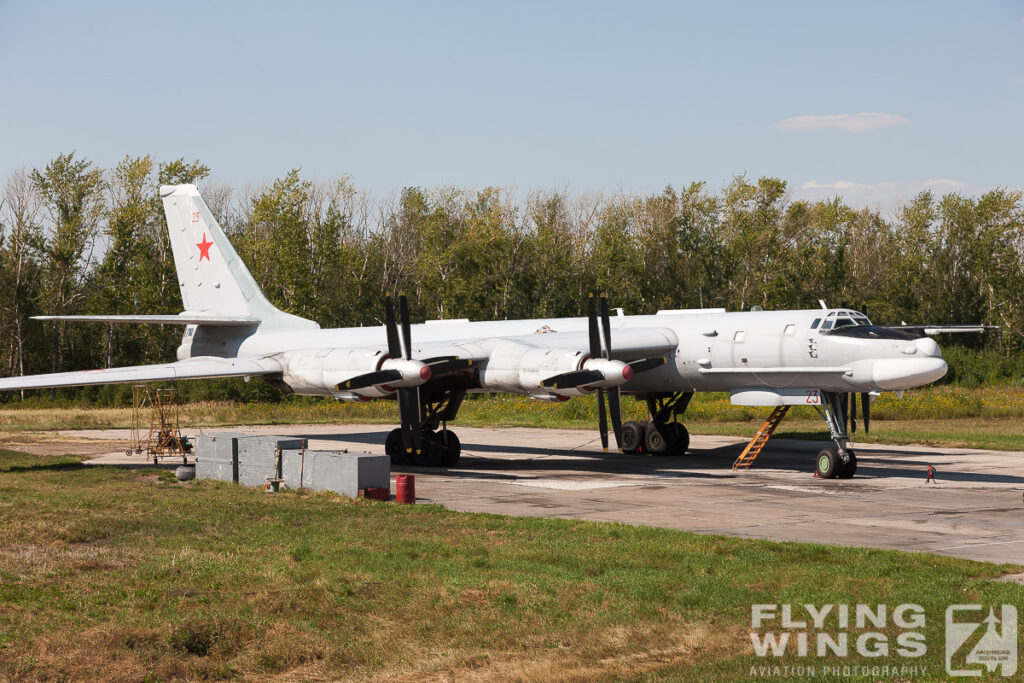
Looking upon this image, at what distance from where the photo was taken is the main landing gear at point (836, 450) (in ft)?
70.7

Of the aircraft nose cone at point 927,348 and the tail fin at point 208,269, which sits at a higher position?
the tail fin at point 208,269

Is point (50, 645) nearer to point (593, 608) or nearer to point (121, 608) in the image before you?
point (121, 608)

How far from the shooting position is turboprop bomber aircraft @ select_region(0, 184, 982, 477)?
21.6 meters

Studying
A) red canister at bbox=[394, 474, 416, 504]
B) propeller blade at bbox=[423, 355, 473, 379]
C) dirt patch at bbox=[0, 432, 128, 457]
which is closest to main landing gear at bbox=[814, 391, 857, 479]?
propeller blade at bbox=[423, 355, 473, 379]

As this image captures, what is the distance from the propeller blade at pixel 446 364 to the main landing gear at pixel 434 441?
2.53 metres

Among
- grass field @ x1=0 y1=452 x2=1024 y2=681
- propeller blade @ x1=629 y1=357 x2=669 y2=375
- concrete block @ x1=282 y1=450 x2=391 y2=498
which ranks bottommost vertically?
grass field @ x1=0 y1=452 x2=1024 y2=681

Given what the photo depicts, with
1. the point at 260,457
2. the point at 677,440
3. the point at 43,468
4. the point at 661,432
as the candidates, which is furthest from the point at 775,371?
the point at 43,468

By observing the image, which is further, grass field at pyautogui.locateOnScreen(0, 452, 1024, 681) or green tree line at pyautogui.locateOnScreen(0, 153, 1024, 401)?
green tree line at pyautogui.locateOnScreen(0, 153, 1024, 401)

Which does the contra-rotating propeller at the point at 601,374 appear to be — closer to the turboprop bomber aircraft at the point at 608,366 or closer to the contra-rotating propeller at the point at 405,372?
the turboprop bomber aircraft at the point at 608,366

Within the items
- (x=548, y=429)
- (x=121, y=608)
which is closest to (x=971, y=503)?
(x=121, y=608)

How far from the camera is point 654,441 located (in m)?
27.9

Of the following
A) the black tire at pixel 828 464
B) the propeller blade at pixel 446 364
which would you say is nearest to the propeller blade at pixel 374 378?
the propeller blade at pixel 446 364

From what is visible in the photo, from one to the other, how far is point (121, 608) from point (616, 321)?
18131 millimetres

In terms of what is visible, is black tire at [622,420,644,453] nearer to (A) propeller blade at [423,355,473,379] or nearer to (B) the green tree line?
(A) propeller blade at [423,355,473,379]
